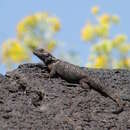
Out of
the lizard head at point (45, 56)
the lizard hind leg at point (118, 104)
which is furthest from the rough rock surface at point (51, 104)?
the lizard head at point (45, 56)

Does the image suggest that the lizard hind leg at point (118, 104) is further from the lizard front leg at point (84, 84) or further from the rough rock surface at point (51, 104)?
the lizard front leg at point (84, 84)

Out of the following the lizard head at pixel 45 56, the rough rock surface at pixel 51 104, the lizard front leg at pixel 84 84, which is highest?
the lizard head at pixel 45 56

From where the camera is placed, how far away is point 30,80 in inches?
367

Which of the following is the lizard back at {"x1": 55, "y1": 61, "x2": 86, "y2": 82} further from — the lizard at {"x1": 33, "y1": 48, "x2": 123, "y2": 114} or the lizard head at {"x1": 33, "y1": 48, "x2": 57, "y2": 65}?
the lizard head at {"x1": 33, "y1": 48, "x2": 57, "y2": 65}

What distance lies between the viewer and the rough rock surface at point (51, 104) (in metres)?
8.19

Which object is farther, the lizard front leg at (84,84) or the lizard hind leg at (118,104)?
the lizard front leg at (84,84)

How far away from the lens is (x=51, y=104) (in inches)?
341

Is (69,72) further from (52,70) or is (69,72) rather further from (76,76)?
(52,70)

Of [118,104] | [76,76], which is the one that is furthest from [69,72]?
[118,104]

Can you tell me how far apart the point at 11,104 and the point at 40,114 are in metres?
0.40

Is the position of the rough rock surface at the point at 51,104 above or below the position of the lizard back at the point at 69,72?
below

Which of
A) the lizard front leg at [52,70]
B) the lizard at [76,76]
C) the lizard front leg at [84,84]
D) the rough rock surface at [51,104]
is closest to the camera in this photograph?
the rough rock surface at [51,104]

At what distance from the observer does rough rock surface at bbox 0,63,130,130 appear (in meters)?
8.19

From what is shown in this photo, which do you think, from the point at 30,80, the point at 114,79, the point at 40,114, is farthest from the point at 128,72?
the point at 40,114
